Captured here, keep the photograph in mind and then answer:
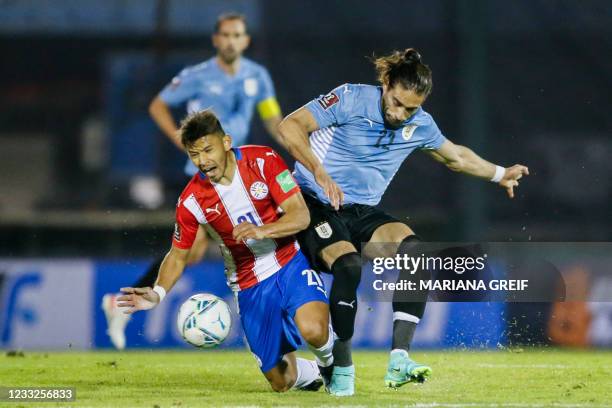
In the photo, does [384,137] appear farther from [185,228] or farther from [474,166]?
[185,228]

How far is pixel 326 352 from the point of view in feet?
19.0

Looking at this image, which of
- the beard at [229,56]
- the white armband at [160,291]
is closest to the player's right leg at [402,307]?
the white armband at [160,291]

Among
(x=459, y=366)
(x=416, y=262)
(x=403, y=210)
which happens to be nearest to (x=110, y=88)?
(x=403, y=210)

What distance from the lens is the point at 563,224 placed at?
11.0 metres

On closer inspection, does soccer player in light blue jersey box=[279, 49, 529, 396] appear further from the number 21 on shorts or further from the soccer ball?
the soccer ball

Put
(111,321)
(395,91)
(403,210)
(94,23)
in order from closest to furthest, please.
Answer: (395,91) < (111,321) < (403,210) < (94,23)

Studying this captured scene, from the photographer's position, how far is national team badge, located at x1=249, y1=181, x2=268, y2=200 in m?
5.85

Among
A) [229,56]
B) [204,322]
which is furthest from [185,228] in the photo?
[229,56]

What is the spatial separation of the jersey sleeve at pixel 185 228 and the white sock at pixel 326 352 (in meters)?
0.73

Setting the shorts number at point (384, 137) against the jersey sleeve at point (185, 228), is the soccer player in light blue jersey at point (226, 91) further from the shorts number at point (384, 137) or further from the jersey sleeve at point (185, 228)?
the jersey sleeve at point (185, 228)

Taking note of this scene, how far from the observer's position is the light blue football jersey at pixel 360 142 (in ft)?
20.0

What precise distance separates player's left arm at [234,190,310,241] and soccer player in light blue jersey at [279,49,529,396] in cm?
13

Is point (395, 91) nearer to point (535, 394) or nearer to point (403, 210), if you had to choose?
point (535, 394)

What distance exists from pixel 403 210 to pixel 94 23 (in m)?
3.26
